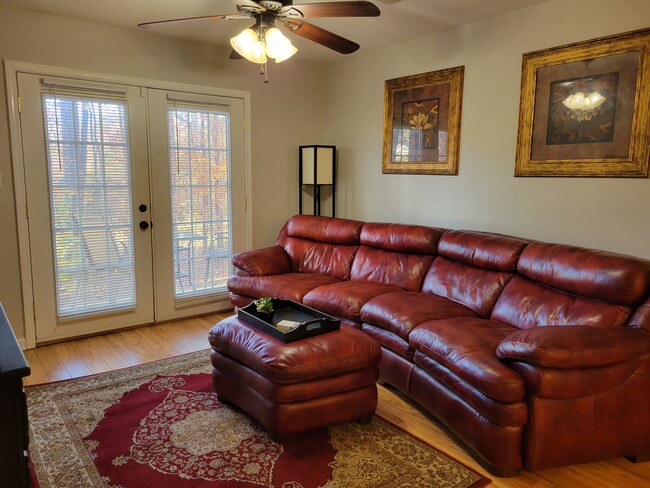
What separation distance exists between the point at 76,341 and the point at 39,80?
200 centimetres

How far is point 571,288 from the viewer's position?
2.51m

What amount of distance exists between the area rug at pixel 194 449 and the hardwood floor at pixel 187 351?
0.43ft

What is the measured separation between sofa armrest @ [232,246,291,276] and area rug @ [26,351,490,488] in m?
1.32

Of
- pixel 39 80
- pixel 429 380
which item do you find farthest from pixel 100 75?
pixel 429 380

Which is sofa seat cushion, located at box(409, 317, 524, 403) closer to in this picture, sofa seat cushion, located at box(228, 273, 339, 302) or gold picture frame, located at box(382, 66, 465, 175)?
sofa seat cushion, located at box(228, 273, 339, 302)

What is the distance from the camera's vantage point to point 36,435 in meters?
2.38

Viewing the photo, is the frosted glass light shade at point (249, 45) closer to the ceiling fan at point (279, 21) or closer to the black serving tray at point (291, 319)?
the ceiling fan at point (279, 21)

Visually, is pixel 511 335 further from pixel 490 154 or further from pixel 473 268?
pixel 490 154

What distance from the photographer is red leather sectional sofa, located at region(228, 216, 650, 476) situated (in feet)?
6.68

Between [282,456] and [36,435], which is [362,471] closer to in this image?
[282,456]

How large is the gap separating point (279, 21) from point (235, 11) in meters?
0.88

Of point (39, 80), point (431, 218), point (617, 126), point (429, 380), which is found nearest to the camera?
point (429, 380)

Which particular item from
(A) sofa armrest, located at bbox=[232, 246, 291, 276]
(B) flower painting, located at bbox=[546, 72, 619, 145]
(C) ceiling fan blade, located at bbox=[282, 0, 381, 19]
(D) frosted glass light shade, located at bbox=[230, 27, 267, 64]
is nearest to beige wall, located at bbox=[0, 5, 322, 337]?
(A) sofa armrest, located at bbox=[232, 246, 291, 276]

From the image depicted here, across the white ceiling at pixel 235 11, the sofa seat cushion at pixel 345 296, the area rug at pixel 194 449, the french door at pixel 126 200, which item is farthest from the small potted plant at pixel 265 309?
the white ceiling at pixel 235 11
